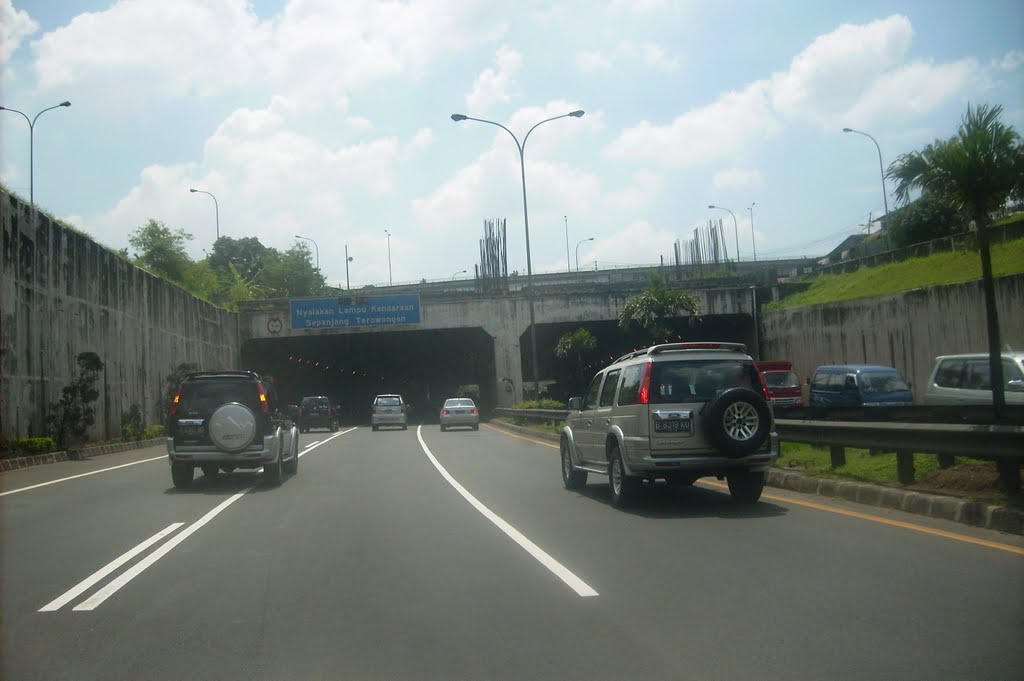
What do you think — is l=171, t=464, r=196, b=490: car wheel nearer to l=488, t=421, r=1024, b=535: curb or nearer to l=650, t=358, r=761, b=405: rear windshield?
l=650, t=358, r=761, b=405: rear windshield

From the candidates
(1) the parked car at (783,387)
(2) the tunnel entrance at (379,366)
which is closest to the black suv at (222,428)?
(1) the parked car at (783,387)

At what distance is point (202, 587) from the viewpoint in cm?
798

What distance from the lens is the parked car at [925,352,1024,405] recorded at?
58.9 ft

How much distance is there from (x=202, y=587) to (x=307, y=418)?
118 feet

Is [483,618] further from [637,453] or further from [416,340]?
[416,340]

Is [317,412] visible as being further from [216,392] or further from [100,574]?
[100,574]

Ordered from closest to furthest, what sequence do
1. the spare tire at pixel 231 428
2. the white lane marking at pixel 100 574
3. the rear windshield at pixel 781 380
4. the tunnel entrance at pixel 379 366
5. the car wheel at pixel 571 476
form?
the white lane marking at pixel 100 574 < the car wheel at pixel 571 476 < the spare tire at pixel 231 428 < the rear windshield at pixel 781 380 < the tunnel entrance at pixel 379 366

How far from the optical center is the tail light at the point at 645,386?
462 inches

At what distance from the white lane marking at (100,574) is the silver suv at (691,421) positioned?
5780 mm

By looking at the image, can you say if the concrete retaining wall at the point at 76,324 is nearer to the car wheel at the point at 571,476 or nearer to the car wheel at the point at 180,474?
the car wheel at the point at 180,474

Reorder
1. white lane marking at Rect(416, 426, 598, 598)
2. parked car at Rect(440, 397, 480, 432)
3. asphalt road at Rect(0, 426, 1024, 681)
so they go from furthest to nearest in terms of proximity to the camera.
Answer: parked car at Rect(440, 397, 480, 432), white lane marking at Rect(416, 426, 598, 598), asphalt road at Rect(0, 426, 1024, 681)

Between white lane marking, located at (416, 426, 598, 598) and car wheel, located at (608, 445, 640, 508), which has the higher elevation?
car wheel, located at (608, 445, 640, 508)

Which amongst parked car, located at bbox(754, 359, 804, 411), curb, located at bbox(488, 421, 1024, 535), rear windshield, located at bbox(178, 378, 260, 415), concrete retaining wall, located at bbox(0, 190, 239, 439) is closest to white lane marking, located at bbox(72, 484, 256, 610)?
rear windshield, located at bbox(178, 378, 260, 415)

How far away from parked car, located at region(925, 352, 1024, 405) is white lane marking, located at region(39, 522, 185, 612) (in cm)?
1522
